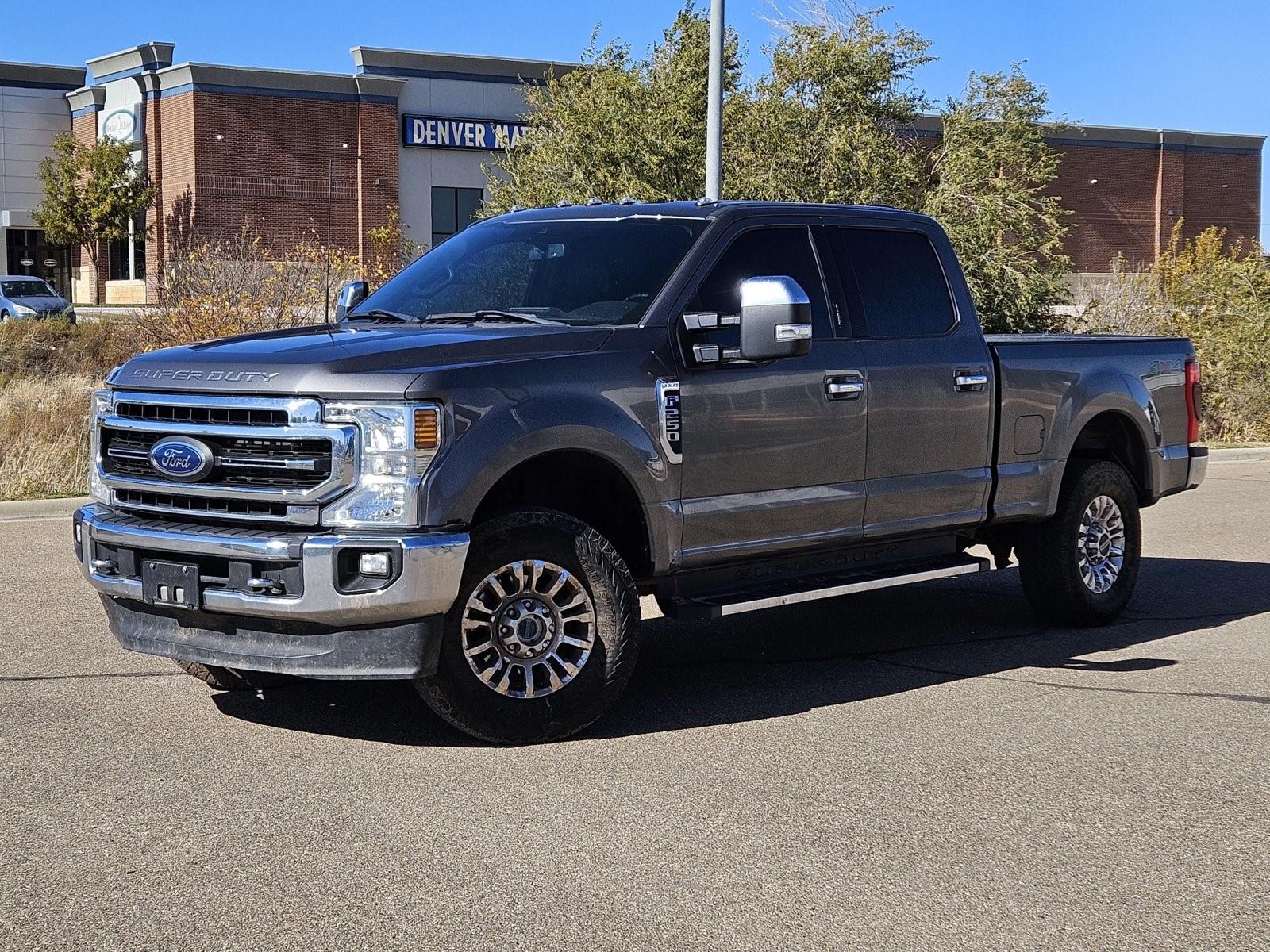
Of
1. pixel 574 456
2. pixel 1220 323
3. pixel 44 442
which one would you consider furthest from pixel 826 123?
pixel 574 456

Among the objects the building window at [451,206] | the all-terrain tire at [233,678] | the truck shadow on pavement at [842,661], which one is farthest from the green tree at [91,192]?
the all-terrain tire at [233,678]

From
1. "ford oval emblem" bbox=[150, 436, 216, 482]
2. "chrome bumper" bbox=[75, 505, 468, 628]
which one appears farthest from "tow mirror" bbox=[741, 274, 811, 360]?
"ford oval emblem" bbox=[150, 436, 216, 482]

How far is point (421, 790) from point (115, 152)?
57009mm

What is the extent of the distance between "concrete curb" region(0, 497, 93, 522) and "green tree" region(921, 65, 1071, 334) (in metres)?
15.4

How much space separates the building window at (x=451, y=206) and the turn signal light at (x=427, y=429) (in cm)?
5555

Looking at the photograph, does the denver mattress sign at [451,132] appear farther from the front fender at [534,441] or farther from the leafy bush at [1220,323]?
the front fender at [534,441]


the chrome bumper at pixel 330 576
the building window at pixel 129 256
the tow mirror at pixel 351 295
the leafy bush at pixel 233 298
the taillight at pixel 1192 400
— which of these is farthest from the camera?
the building window at pixel 129 256

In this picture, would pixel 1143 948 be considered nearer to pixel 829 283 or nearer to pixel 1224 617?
pixel 829 283

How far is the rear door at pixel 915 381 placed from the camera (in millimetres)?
7645

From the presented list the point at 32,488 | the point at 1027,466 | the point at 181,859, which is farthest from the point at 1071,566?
the point at 32,488

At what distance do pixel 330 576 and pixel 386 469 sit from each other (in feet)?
1.44

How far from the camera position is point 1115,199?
234ft

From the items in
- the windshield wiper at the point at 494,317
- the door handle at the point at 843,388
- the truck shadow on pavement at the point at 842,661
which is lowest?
the truck shadow on pavement at the point at 842,661

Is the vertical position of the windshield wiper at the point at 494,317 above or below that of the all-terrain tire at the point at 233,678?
above
